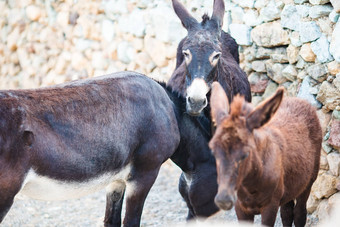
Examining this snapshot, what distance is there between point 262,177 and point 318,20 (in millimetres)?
2428

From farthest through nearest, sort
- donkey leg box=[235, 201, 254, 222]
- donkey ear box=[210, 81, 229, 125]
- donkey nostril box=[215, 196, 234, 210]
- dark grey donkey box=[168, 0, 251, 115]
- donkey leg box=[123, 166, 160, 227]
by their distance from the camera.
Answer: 1. dark grey donkey box=[168, 0, 251, 115]
2. donkey leg box=[123, 166, 160, 227]
3. donkey leg box=[235, 201, 254, 222]
4. donkey ear box=[210, 81, 229, 125]
5. donkey nostril box=[215, 196, 234, 210]

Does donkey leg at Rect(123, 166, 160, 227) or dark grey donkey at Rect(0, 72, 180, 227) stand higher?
dark grey donkey at Rect(0, 72, 180, 227)

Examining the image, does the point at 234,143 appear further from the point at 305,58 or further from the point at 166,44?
the point at 166,44

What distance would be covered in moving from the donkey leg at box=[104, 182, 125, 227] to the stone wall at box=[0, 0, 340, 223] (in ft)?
7.04

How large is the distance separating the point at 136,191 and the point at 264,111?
4.83 feet

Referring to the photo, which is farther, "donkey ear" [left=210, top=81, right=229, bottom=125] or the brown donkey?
"donkey ear" [left=210, top=81, right=229, bottom=125]

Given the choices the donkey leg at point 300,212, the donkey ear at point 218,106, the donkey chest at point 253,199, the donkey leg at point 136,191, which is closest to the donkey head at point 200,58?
the donkey leg at point 136,191

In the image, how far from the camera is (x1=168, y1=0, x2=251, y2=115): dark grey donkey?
5266 mm

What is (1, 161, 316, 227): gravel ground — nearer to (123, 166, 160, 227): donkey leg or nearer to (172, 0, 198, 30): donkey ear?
(123, 166, 160, 227): donkey leg

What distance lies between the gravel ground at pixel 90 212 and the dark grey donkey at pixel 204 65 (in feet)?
4.77

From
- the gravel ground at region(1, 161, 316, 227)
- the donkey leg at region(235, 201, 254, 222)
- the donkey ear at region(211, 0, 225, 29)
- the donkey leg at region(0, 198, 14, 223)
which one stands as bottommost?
the gravel ground at region(1, 161, 316, 227)

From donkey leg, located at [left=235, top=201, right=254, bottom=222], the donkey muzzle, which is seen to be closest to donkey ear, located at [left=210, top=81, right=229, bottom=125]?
the donkey muzzle

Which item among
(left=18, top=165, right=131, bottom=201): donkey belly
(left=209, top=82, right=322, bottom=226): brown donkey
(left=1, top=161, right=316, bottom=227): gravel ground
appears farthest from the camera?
(left=1, top=161, right=316, bottom=227): gravel ground

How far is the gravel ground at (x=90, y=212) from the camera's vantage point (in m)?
6.45
